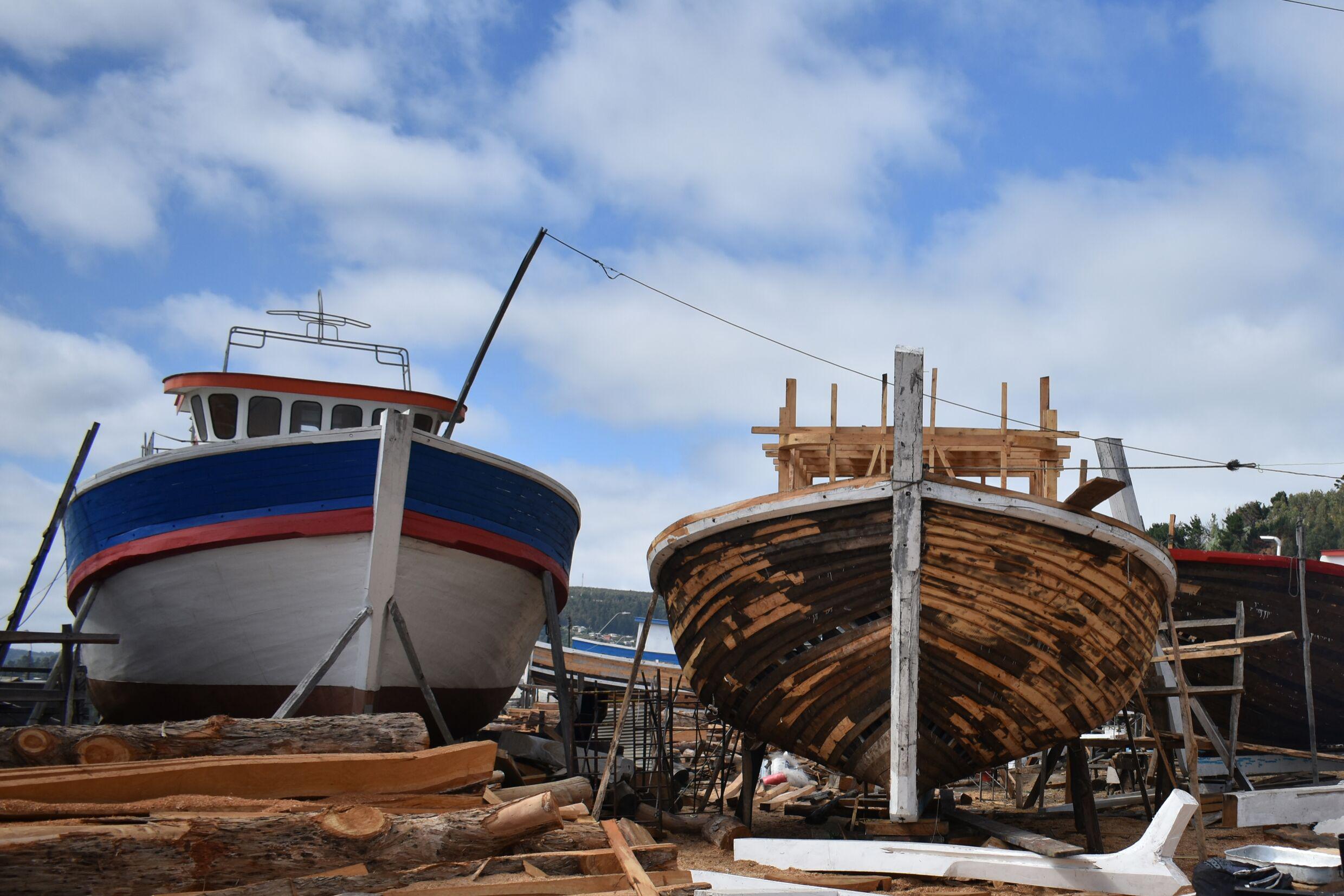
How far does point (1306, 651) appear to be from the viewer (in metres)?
11.0

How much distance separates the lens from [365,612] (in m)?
8.00

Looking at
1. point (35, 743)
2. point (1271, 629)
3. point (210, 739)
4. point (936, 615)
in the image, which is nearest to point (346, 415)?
point (210, 739)

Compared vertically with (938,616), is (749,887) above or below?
below

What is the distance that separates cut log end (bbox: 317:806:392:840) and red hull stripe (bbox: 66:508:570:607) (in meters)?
4.13

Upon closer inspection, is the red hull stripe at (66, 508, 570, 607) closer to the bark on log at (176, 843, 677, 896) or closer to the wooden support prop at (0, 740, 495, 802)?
the wooden support prop at (0, 740, 495, 802)

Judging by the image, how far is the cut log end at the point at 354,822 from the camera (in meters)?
4.05

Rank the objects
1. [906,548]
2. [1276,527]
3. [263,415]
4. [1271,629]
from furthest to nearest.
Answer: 1. [1276,527]
2. [1271,629]
3. [263,415]
4. [906,548]

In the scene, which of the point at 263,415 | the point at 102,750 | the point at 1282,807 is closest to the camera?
the point at 102,750

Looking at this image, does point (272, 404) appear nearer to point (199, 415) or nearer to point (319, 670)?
point (199, 415)

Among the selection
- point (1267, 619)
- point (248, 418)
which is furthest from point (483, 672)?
point (1267, 619)

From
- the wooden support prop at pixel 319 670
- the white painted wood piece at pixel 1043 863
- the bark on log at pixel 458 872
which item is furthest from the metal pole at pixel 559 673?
the bark on log at pixel 458 872

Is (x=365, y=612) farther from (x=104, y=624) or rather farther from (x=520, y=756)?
(x=104, y=624)

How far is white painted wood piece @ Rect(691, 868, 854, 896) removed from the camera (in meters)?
4.90

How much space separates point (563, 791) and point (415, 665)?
197cm
